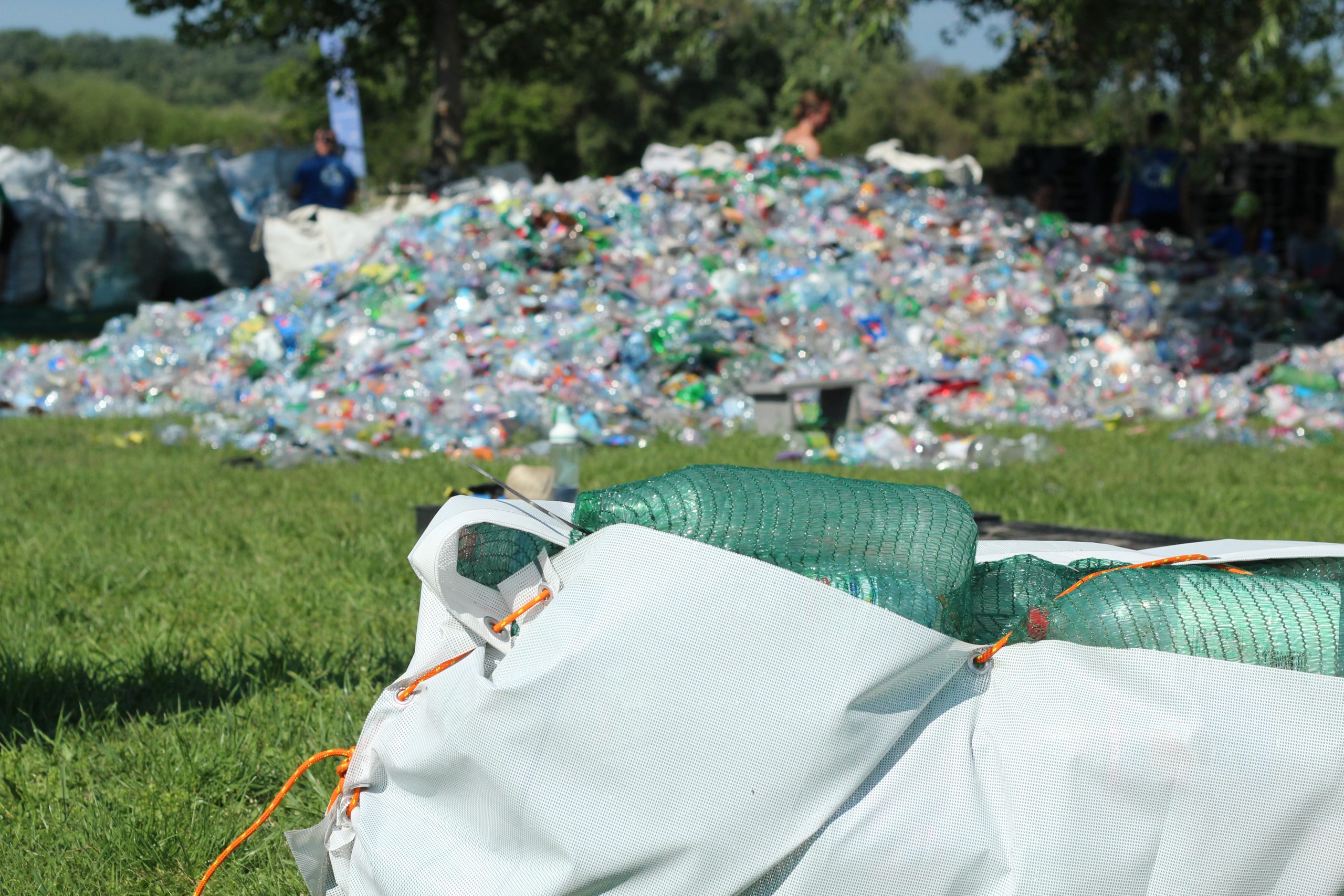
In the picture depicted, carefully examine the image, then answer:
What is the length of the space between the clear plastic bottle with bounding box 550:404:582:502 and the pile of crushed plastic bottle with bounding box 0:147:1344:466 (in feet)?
7.21

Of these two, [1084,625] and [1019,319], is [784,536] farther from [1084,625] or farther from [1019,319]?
[1019,319]

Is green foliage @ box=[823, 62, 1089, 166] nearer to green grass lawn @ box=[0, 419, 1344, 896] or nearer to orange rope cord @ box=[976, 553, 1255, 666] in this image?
green grass lawn @ box=[0, 419, 1344, 896]

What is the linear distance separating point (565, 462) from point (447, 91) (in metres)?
15.3

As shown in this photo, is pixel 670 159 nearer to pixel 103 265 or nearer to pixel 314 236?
pixel 314 236

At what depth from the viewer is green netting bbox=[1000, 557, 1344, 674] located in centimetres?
149

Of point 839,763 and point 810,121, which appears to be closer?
point 839,763

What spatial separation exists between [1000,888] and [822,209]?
8.04 m

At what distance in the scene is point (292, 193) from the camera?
12016 mm

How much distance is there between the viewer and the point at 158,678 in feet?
8.84

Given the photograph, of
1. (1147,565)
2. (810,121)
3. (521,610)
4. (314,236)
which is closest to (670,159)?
(810,121)

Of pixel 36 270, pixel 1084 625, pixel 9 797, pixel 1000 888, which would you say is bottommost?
pixel 36 270

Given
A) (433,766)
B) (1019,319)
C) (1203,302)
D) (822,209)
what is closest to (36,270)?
(822,209)

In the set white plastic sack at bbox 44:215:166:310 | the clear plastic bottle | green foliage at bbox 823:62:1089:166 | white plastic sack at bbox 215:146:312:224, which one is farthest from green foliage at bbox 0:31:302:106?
the clear plastic bottle

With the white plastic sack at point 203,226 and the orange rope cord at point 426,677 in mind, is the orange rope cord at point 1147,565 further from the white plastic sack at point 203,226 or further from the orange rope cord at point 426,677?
the white plastic sack at point 203,226
